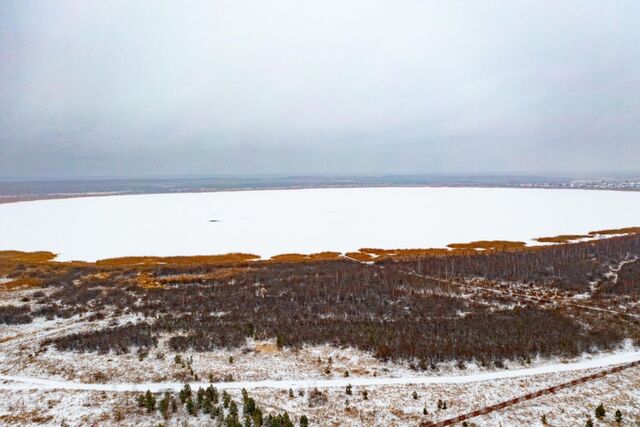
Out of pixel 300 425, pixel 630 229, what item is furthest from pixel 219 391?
pixel 630 229

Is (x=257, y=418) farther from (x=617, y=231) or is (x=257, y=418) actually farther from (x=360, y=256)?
(x=617, y=231)

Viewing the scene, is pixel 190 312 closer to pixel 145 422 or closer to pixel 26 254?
pixel 145 422

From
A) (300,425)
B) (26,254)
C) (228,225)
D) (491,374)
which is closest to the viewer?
(300,425)

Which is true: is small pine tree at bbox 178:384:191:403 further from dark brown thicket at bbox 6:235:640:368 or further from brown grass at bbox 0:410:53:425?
dark brown thicket at bbox 6:235:640:368

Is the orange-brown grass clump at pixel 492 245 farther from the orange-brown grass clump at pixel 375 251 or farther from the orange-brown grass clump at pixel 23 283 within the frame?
the orange-brown grass clump at pixel 23 283

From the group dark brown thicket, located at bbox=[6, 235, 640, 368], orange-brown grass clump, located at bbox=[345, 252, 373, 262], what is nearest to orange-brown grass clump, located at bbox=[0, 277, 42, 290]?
dark brown thicket, located at bbox=[6, 235, 640, 368]

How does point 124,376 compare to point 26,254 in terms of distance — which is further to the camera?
point 26,254
